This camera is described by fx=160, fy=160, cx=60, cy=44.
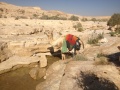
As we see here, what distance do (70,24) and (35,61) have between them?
17.6 meters

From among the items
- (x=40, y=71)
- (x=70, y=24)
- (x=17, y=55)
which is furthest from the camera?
(x=70, y=24)

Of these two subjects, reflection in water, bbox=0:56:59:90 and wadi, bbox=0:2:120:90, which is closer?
wadi, bbox=0:2:120:90

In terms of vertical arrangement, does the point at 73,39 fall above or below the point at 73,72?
above

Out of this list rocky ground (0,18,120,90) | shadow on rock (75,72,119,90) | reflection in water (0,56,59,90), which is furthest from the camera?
reflection in water (0,56,59,90)

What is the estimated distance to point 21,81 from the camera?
792 centimetres

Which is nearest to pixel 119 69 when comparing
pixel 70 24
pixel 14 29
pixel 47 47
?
pixel 47 47

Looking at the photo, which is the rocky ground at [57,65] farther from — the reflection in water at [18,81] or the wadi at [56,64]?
the reflection in water at [18,81]

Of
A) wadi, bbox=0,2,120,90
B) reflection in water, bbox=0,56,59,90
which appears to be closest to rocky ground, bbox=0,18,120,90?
wadi, bbox=0,2,120,90

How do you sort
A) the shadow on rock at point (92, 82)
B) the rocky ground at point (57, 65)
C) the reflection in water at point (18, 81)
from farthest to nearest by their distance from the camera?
1. the reflection in water at point (18, 81)
2. the rocky ground at point (57, 65)
3. the shadow on rock at point (92, 82)

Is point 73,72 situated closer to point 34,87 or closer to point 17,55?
point 34,87

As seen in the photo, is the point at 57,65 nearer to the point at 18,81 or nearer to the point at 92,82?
the point at 18,81

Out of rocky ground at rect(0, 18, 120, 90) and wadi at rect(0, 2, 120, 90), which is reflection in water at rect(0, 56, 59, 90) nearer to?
wadi at rect(0, 2, 120, 90)

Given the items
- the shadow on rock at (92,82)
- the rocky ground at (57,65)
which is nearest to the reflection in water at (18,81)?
the rocky ground at (57,65)

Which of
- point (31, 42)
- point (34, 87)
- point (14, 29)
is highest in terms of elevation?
point (14, 29)
